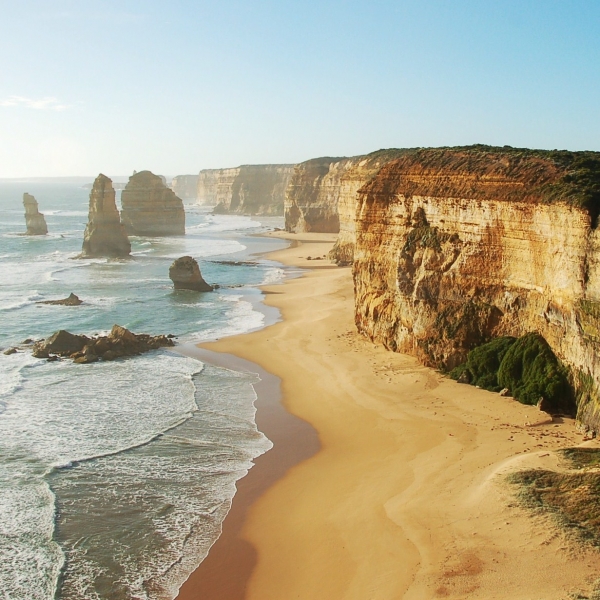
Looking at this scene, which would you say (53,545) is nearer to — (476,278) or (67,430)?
(67,430)

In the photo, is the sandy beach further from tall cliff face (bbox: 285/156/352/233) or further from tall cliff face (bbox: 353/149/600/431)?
tall cliff face (bbox: 285/156/352/233)

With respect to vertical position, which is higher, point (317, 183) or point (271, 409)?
point (317, 183)

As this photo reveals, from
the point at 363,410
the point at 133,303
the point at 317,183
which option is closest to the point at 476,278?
the point at 363,410

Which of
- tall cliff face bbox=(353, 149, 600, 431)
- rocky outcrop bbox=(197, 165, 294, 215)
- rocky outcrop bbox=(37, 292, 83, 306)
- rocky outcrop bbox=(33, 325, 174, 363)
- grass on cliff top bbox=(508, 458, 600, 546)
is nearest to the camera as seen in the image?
grass on cliff top bbox=(508, 458, 600, 546)

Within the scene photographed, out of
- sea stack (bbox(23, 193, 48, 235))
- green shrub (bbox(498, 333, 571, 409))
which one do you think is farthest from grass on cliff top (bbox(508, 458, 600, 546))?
sea stack (bbox(23, 193, 48, 235))

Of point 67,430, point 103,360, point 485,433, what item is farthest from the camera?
point 103,360

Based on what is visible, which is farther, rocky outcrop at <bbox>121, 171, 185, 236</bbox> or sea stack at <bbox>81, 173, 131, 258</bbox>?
rocky outcrop at <bbox>121, 171, 185, 236</bbox>

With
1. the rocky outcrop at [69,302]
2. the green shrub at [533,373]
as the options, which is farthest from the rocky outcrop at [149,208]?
the green shrub at [533,373]
